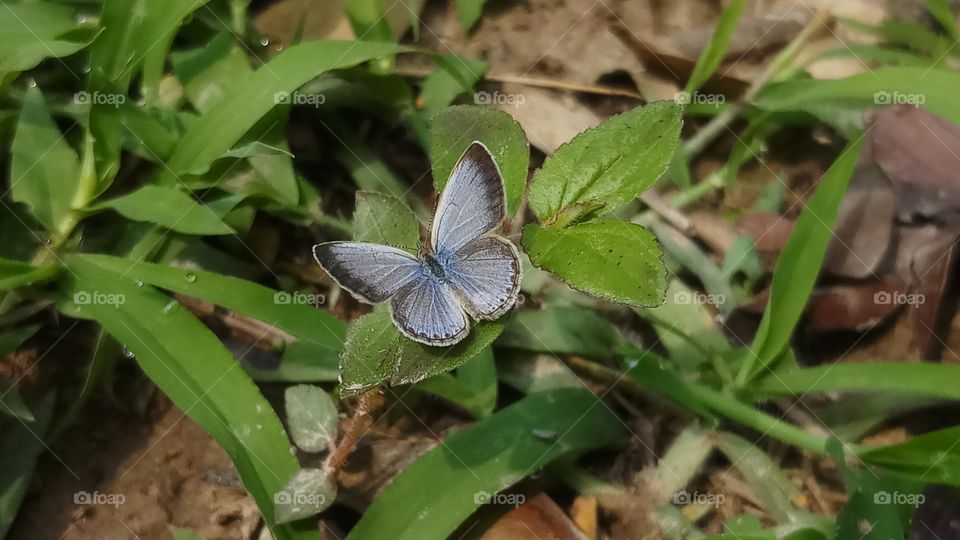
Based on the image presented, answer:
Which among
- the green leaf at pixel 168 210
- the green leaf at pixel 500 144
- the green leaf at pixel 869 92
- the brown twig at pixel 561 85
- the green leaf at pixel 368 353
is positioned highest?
the green leaf at pixel 500 144

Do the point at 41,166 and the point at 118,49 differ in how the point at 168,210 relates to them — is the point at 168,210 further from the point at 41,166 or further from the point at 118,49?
the point at 118,49

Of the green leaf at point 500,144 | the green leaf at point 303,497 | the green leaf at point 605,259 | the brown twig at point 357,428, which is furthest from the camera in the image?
the green leaf at point 303,497

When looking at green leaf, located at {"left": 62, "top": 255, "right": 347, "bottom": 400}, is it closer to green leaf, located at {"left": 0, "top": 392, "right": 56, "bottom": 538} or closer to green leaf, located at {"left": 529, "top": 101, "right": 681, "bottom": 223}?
green leaf, located at {"left": 0, "top": 392, "right": 56, "bottom": 538}

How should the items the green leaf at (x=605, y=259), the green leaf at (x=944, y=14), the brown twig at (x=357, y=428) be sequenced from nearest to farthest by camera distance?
the green leaf at (x=605, y=259), the brown twig at (x=357, y=428), the green leaf at (x=944, y=14)

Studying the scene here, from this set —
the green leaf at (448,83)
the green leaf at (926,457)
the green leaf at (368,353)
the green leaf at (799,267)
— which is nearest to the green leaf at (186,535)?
the green leaf at (368,353)

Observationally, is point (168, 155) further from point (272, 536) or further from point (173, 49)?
point (272, 536)

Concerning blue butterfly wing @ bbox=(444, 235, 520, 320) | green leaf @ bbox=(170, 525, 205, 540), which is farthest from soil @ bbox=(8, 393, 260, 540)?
blue butterfly wing @ bbox=(444, 235, 520, 320)

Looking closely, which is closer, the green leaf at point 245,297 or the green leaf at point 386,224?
the green leaf at point 386,224

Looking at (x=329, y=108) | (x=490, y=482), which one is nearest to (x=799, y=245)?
(x=490, y=482)

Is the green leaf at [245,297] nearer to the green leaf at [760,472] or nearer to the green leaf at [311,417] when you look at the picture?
the green leaf at [311,417]
